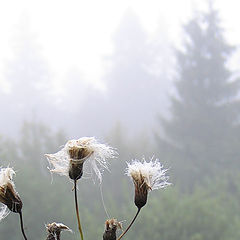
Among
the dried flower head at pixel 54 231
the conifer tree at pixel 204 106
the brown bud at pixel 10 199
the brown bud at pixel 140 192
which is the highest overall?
the conifer tree at pixel 204 106

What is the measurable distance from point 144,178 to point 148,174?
2cm

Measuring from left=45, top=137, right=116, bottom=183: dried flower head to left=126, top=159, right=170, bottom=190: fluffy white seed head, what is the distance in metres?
0.09

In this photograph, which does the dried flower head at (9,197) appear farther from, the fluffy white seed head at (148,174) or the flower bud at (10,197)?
the fluffy white seed head at (148,174)

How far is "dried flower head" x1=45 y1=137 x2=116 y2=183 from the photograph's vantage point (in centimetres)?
103

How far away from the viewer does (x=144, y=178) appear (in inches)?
43.7

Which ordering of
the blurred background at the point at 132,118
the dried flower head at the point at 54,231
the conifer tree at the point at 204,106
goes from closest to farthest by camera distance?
the dried flower head at the point at 54,231 < the blurred background at the point at 132,118 < the conifer tree at the point at 204,106

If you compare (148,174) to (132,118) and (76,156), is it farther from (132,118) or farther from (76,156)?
(132,118)

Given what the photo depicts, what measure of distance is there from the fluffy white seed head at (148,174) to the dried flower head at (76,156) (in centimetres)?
9

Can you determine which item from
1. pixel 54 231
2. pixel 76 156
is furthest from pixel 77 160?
pixel 54 231

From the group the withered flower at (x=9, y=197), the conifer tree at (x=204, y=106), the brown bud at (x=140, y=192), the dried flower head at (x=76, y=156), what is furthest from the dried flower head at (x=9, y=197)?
the conifer tree at (x=204, y=106)

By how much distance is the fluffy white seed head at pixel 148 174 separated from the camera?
3.65ft

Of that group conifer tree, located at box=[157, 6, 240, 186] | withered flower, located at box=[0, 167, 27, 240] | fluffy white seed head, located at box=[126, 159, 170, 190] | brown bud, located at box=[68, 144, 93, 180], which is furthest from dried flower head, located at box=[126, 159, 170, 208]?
conifer tree, located at box=[157, 6, 240, 186]

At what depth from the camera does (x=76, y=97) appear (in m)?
35.5

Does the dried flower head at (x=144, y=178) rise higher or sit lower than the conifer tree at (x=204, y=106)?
lower
